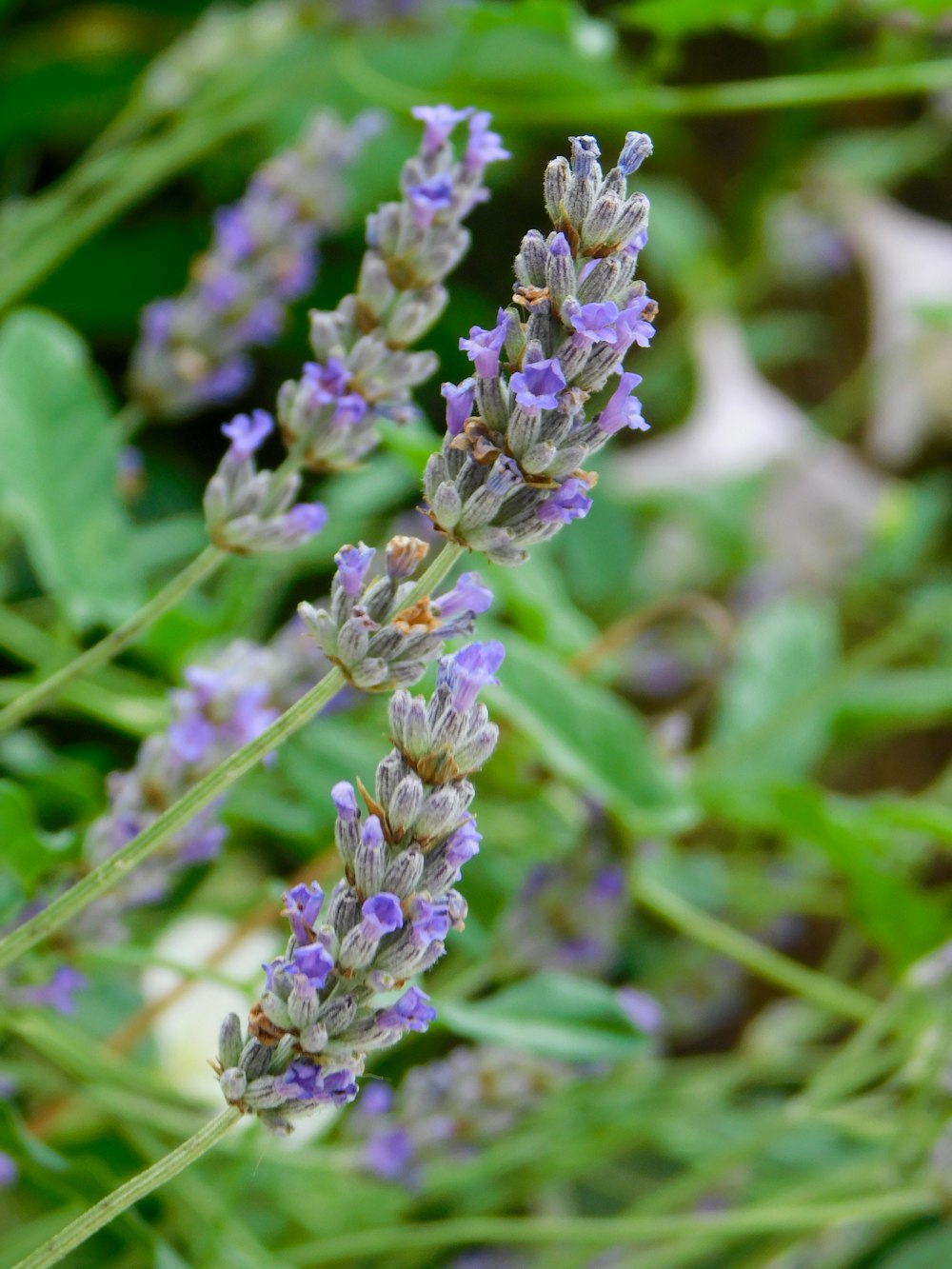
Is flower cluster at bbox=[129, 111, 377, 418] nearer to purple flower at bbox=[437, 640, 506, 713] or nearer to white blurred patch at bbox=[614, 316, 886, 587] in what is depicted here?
purple flower at bbox=[437, 640, 506, 713]

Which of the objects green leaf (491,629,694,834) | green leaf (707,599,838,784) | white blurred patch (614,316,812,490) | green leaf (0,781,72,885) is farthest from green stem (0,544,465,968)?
white blurred patch (614,316,812,490)

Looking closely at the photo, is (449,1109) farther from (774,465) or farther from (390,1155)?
(774,465)

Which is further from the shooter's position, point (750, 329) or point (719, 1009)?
point (750, 329)

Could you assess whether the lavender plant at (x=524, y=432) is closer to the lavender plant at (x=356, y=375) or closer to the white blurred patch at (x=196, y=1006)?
the lavender plant at (x=356, y=375)

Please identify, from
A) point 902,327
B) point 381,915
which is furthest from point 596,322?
point 902,327

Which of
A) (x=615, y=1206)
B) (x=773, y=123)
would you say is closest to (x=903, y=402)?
(x=773, y=123)

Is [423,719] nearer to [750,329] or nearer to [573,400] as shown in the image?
[573,400]
